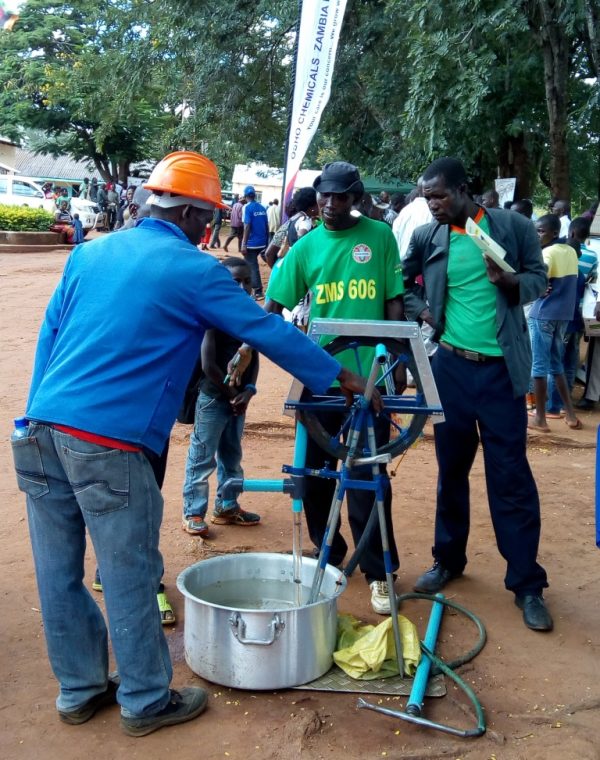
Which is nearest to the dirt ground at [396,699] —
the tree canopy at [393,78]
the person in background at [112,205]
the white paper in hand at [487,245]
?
the white paper in hand at [487,245]

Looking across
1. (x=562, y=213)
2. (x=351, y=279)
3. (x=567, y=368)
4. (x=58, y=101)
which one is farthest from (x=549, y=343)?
(x=58, y=101)

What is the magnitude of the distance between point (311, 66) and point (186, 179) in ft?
22.1

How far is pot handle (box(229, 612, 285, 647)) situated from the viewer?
3248 mm

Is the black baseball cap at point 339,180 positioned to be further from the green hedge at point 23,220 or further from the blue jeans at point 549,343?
the green hedge at point 23,220

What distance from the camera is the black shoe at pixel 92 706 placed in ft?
10.4

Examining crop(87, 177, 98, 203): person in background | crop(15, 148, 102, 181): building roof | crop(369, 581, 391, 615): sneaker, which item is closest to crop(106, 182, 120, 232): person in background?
crop(87, 177, 98, 203): person in background

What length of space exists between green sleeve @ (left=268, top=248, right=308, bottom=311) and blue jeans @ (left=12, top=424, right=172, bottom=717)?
1374 millimetres

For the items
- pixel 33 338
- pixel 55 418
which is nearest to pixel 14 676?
pixel 55 418

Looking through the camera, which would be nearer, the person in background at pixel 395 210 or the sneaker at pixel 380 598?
the sneaker at pixel 380 598

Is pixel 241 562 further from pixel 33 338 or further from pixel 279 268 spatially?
pixel 33 338

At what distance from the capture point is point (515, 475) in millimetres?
4008

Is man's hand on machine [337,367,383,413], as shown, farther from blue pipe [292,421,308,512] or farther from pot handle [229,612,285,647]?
pot handle [229,612,285,647]

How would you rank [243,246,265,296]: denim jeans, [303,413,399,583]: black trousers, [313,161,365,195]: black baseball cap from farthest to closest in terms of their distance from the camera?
1. [243,246,265,296]: denim jeans
2. [303,413,399,583]: black trousers
3. [313,161,365,195]: black baseball cap

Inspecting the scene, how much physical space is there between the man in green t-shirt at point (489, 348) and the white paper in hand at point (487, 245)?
0.12 meters
